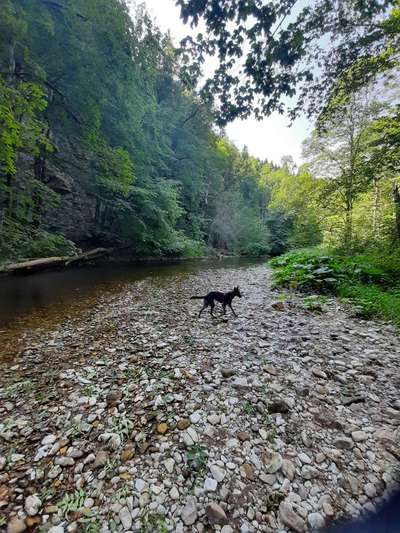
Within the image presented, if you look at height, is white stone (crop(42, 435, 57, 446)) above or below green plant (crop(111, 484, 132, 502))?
above

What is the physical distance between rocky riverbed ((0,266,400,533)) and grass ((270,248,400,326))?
3.80ft

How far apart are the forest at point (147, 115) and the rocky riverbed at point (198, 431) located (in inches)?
198

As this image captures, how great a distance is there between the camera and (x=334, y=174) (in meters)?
14.7

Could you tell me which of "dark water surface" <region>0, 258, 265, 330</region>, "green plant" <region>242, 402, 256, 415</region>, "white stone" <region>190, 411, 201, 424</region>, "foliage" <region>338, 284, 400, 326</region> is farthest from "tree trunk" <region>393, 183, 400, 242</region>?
"dark water surface" <region>0, 258, 265, 330</region>

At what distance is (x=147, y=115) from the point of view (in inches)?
686

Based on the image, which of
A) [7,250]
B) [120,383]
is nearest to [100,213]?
[7,250]

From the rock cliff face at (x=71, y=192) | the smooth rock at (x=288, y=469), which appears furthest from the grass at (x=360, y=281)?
the rock cliff face at (x=71, y=192)

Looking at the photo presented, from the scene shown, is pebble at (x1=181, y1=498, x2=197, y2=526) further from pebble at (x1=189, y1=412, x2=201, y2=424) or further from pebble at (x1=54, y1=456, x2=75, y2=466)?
pebble at (x1=54, y1=456, x2=75, y2=466)

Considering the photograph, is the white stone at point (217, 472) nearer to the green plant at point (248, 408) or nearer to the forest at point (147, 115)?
the green plant at point (248, 408)

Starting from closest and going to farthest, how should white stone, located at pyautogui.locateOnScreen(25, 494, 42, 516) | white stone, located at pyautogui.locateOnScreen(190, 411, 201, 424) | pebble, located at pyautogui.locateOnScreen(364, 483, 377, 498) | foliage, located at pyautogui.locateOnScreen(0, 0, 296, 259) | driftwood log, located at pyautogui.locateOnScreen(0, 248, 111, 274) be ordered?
white stone, located at pyautogui.locateOnScreen(25, 494, 42, 516), pebble, located at pyautogui.locateOnScreen(364, 483, 377, 498), white stone, located at pyautogui.locateOnScreen(190, 411, 201, 424), foliage, located at pyautogui.locateOnScreen(0, 0, 296, 259), driftwood log, located at pyautogui.locateOnScreen(0, 248, 111, 274)

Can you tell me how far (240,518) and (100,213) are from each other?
17925 mm

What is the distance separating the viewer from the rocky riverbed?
156 centimetres

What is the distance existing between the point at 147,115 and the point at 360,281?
1836cm

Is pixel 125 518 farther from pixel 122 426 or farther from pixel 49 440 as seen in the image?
pixel 49 440
